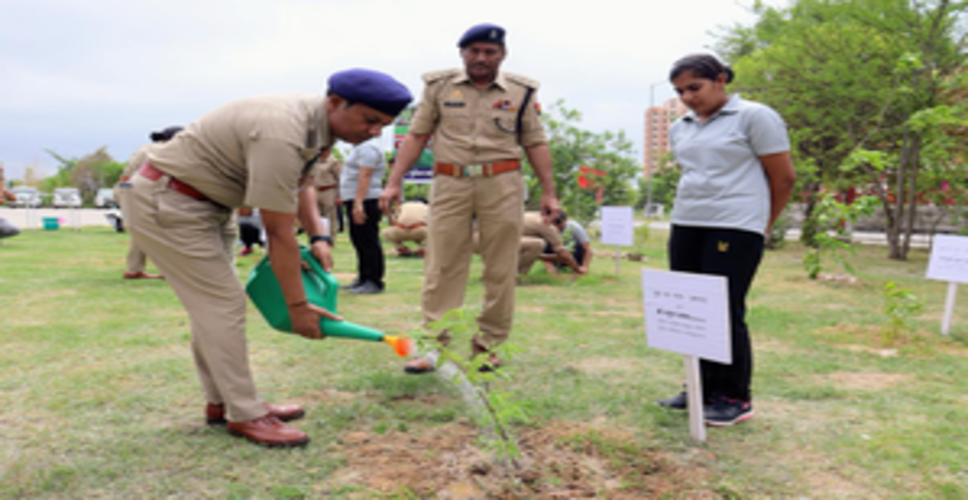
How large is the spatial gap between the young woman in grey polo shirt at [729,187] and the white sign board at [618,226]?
5294mm

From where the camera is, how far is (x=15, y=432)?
2764 millimetres

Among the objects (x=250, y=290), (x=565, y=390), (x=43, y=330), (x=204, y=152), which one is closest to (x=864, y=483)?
(x=565, y=390)

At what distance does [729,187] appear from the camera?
115 inches

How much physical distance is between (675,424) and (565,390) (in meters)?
0.66

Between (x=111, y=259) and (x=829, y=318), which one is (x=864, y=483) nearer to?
(x=829, y=318)

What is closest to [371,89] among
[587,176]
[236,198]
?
[236,198]

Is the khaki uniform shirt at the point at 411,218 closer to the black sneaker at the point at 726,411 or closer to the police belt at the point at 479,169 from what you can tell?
the police belt at the point at 479,169

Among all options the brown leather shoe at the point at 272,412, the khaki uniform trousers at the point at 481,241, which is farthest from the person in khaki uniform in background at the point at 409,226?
the brown leather shoe at the point at 272,412

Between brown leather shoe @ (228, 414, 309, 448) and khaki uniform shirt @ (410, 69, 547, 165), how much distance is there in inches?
65.5

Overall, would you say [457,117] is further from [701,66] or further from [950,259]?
[950,259]

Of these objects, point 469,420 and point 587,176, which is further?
point 587,176

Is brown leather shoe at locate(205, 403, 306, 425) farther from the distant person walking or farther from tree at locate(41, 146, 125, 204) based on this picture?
tree at locate(41, 146, 125, 204)

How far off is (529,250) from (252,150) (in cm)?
536

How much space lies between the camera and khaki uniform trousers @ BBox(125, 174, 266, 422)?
2.51 meters
